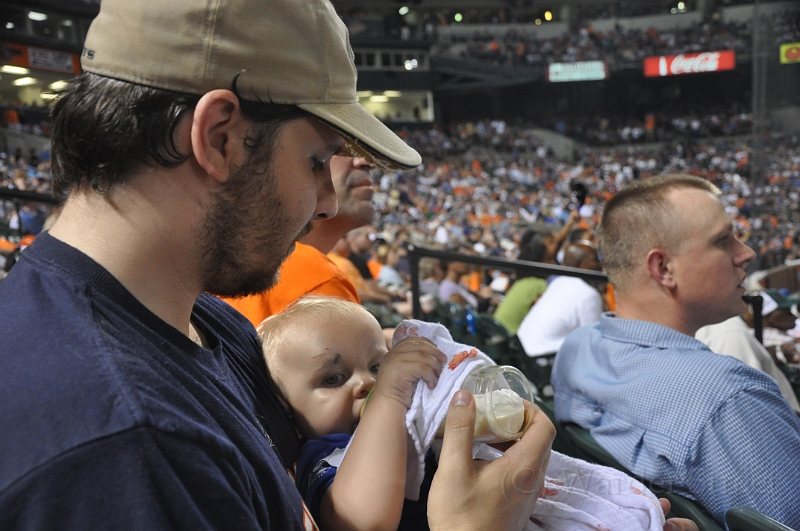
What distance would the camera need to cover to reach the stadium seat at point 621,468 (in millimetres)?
1493

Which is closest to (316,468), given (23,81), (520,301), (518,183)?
(520,301)

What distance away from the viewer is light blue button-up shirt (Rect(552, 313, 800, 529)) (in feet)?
5.11

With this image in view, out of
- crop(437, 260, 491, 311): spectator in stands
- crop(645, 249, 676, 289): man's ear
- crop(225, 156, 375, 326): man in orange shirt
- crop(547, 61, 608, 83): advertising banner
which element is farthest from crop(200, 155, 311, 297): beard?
crop(547, 61, 608, 83): advertising banner

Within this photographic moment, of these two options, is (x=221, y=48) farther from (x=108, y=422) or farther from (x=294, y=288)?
(x=294, y=288)

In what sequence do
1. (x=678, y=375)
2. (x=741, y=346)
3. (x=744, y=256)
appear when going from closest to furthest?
(x=678, y=375) < (x=744, y=256) < (x=741, y=346)

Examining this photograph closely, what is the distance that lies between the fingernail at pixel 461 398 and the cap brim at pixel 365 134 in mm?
340

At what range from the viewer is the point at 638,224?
216 cm

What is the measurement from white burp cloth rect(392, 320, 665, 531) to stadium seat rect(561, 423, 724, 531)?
0.72ft

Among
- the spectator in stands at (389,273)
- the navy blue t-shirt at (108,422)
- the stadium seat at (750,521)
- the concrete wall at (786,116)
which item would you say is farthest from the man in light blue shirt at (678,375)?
the concrete wall at (786,116)

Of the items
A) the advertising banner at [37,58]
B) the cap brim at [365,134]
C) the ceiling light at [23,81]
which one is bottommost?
the cap brim at [365,134]

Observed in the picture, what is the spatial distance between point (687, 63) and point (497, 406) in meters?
33.7

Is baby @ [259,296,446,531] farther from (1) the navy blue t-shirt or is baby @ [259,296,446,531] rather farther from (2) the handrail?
(2) the handrail

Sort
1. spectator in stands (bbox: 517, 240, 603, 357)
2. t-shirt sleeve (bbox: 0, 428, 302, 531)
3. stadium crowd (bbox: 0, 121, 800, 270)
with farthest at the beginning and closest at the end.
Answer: stadium crowd (bbox: 0, 121, 800, 270), spectator in stands (bbox: 517, 240, 603, 357), t-shirt sleeve (bbox: 0, 428, 302, 531)

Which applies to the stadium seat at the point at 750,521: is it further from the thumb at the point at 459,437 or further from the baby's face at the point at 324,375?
the baby's face at the point at 324,375
